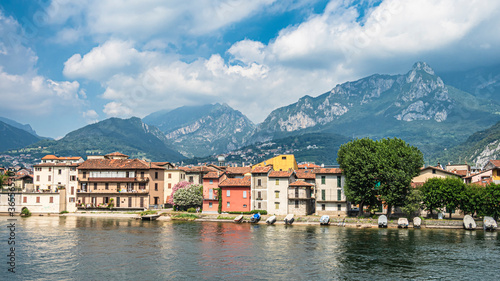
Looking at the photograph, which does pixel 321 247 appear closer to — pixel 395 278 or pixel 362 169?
pixel 395 278

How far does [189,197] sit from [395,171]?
49672 millimetres

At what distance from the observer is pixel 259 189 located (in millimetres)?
96625

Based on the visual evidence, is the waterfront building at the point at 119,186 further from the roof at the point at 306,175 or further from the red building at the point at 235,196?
the roof at the point at 306,175

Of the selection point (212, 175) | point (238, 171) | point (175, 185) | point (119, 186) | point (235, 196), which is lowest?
point (235, 196)

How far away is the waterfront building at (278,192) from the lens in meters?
94.8

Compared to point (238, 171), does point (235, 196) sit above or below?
below

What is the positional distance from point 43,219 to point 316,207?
6346cm

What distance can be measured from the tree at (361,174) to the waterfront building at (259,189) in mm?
18892

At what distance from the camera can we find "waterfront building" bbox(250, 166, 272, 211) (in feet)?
316

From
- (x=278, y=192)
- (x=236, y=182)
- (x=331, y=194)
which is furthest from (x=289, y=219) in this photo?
(x=236, y=182)

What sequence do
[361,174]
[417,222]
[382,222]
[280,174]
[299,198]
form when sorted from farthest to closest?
[280,174]
[299,198]
[361,174]
[382,222]
[417,222]

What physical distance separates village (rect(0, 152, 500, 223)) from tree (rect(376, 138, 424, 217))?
10.3m

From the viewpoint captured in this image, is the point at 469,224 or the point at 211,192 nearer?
the point at 469,224

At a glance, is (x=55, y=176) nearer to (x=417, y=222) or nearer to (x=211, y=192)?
(x=211, y=192)
